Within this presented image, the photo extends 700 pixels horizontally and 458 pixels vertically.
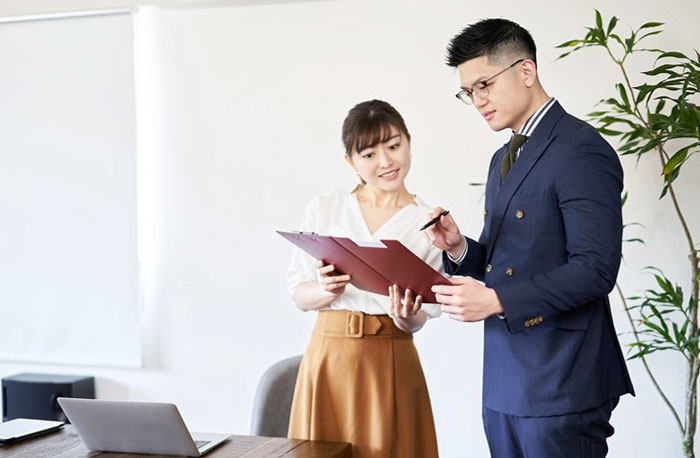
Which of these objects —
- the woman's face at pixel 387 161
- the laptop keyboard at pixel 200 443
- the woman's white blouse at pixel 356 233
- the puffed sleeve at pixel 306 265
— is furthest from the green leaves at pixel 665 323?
the laptop keyboard at pixel 200 443

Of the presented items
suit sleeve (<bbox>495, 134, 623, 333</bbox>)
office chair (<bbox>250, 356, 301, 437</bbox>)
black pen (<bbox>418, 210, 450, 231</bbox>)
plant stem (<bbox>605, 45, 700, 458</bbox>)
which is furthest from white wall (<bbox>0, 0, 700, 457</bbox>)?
suit sleeve (<bbox>495, 134, 623, 333</bbox>)

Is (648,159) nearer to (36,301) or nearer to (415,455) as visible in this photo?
(415,455)

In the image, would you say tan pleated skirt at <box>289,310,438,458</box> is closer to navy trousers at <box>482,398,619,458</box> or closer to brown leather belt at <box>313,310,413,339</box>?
brown leather belt at <box>313,310,413,339</box>

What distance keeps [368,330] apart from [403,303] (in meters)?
0.22

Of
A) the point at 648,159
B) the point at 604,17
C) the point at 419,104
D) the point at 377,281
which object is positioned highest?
the point at 604,17

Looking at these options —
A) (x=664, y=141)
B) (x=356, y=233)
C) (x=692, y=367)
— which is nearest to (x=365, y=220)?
(x=356, y=233)

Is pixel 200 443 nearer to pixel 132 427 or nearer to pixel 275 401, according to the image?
pixel 132 427

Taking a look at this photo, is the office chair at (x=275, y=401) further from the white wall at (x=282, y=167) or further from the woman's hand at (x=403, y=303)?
the white wall at (x=282, y=167)

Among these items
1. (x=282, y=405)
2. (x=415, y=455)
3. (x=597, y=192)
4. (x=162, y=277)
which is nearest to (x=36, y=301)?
(x=162, y=277)

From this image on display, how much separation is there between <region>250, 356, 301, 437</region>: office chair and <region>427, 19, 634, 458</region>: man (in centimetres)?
95

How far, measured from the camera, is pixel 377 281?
2.10m

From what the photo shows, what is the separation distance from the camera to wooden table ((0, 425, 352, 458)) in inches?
72.1

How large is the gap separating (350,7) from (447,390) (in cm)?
187

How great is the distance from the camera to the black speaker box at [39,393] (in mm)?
4102
